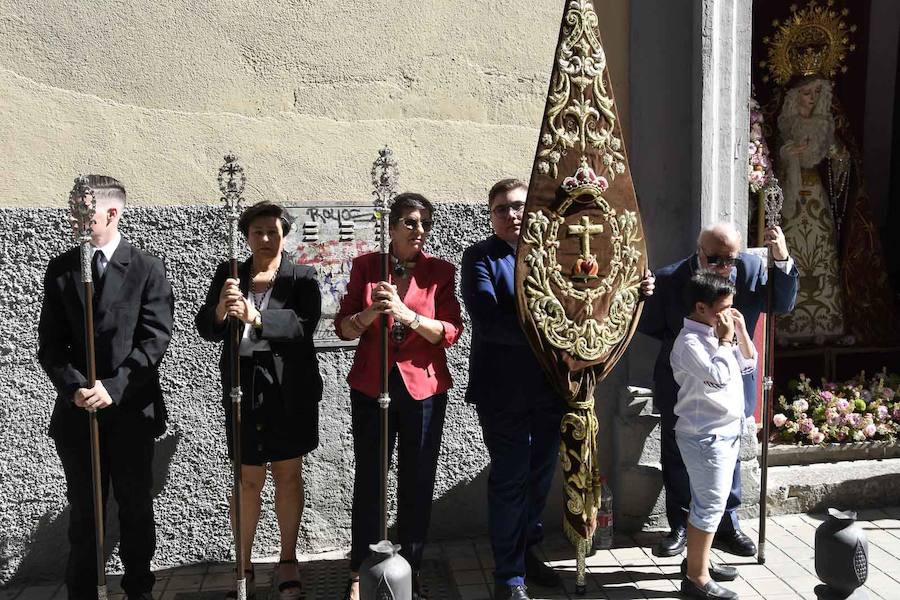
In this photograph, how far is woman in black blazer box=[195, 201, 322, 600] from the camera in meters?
3.85

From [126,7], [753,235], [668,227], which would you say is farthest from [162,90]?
[753,235]

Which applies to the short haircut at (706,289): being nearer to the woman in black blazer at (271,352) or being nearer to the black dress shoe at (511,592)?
the black dress shoe at (511,592)

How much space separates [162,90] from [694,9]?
8.85ft

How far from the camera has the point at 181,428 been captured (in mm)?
4508

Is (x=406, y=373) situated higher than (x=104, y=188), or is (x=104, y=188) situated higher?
(x=104, y=188)

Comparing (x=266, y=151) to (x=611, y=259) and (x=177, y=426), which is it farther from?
(x=611, y=259)

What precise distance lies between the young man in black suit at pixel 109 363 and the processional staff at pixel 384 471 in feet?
3.05

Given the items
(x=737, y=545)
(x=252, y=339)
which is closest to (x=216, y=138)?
(x=252, y=339)

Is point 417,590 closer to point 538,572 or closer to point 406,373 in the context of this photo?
point 538,572

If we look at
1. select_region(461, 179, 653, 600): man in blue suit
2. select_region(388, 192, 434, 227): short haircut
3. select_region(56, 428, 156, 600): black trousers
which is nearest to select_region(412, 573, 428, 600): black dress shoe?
select_region(461, 179, 653, 600): man in blue suit

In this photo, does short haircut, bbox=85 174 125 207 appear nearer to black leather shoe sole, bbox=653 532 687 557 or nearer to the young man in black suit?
the young man in black suit

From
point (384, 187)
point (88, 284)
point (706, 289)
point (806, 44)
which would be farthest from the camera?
point (806, 44)

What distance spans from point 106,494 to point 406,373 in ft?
4.41

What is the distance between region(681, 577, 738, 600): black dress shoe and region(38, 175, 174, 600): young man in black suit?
2360 mm
